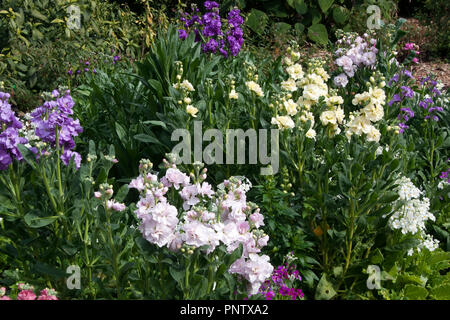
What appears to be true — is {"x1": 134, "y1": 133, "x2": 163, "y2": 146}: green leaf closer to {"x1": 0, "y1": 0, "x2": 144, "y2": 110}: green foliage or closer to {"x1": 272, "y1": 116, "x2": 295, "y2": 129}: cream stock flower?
{"x1": 272, "y1": 116, "x2": 295, "y2": 129}: cream stock flower

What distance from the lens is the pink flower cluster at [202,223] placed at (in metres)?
2.09

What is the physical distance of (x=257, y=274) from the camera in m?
2.25

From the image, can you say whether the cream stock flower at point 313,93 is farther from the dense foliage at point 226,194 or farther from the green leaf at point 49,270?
the green leaf at point 49,270

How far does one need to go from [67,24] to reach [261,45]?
262 cm

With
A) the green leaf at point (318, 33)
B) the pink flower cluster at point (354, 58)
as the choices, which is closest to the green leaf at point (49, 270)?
the pink flower cluster at point (354, 58)

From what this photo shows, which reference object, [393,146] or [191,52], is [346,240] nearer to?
[393,146]

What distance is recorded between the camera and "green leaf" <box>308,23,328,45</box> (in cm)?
754

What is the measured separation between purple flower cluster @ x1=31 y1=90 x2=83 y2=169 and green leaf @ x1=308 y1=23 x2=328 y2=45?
5.36 meters

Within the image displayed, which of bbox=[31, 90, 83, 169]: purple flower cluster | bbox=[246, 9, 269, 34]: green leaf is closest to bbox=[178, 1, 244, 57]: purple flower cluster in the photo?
bbox=[31, 90, 83, 169]: purple flower cluster

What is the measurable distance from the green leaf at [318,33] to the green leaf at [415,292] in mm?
5038

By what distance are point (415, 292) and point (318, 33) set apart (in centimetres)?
519

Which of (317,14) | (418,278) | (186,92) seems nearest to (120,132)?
(186,92)

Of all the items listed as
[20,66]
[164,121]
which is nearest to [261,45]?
[20,66]

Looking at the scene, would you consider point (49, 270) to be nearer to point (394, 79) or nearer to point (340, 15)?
point (394, 79)
